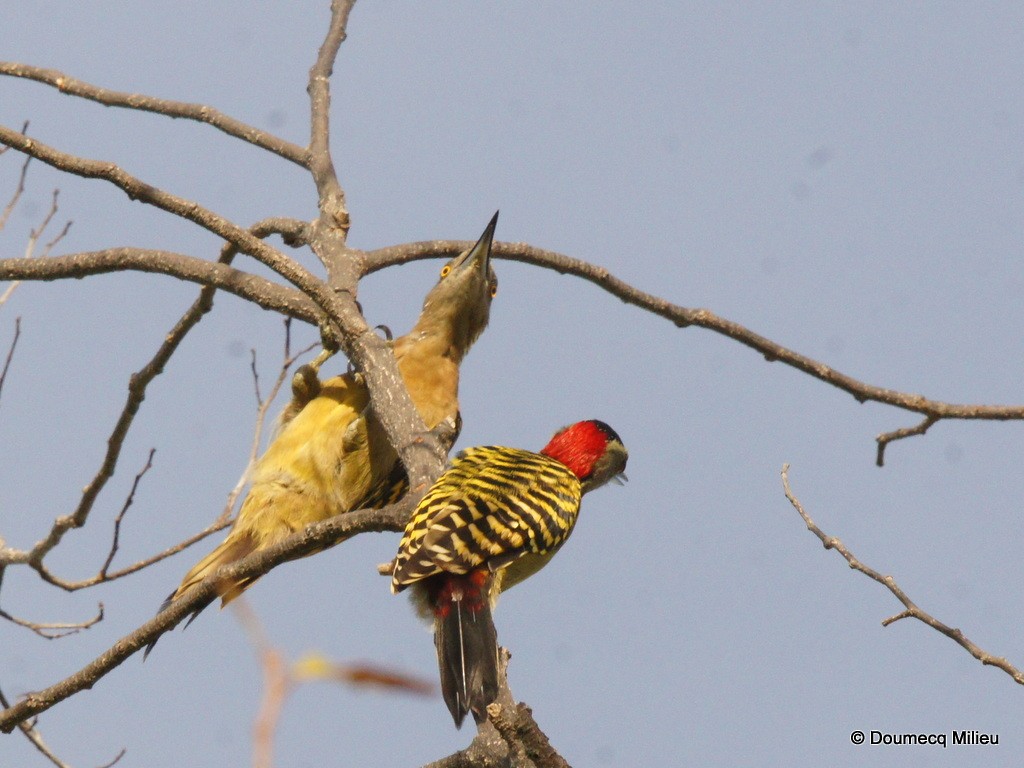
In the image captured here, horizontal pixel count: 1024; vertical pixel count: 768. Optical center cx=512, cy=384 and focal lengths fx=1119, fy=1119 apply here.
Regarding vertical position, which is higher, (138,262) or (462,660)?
(138,262)

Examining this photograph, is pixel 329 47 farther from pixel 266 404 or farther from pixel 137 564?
pixel 137 564

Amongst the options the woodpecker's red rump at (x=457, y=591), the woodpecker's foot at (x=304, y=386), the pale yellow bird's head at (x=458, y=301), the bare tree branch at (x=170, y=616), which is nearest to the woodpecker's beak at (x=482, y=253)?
the pale yellow bird's head at (x=458, y=301)

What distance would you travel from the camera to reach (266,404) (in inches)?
226

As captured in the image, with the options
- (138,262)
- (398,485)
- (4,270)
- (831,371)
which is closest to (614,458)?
(398,485)

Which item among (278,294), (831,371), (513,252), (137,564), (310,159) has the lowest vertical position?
(137,564)

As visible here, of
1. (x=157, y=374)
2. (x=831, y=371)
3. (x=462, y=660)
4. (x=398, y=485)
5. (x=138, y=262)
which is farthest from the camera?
(x=398, y=485)

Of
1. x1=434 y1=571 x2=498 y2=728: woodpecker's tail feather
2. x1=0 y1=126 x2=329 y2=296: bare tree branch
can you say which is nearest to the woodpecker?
x1=434 y1=571 x2=498 y2=728: woodpecker's tail feather

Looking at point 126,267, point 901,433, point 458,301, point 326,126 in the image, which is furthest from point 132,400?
point 901,433

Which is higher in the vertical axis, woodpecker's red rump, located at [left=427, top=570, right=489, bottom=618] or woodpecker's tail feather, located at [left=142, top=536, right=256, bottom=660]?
woodpecker's tail feather, located at [left=142, top=536, right=256, bottom=660]

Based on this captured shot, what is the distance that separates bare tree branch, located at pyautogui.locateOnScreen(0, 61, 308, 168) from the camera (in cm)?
512

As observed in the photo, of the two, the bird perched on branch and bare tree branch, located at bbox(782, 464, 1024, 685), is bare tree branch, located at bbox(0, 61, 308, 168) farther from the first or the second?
bare tree branch, located at bbox(782, 464, 1024, 685)

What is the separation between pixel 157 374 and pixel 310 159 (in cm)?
118

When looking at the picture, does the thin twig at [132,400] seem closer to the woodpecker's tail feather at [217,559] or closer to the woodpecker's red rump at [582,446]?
the woodpecker's tail feather at [217,559]

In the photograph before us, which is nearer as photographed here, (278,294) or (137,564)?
(278,294)
